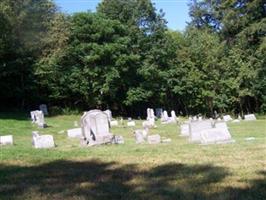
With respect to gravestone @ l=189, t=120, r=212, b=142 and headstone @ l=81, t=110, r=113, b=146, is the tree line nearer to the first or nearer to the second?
headstone @ l=81, t=110, r=113, b=146

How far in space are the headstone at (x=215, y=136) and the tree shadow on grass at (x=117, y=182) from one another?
5439 mm

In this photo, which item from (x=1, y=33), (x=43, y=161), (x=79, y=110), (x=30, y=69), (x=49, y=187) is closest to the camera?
(x=49, y=187)

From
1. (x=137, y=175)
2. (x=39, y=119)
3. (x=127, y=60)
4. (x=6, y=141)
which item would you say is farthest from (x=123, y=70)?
(x=137, y=175)

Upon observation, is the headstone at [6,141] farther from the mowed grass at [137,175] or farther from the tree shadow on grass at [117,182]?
the tree shadow on grass at [117,182]

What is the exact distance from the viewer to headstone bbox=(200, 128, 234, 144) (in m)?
14.5

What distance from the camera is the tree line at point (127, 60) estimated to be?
37.2 meters

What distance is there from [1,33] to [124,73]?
36.8 ft

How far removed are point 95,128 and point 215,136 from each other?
4.51 metres

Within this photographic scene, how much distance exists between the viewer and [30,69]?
37.4 m

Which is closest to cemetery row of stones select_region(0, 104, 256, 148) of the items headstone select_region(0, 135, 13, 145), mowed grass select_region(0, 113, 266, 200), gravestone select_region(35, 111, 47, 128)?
headstone select_region(0, 135, 13, 145)

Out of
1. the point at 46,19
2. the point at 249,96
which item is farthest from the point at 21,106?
the point at 249,96

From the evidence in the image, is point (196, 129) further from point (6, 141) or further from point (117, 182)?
point (117, 182)

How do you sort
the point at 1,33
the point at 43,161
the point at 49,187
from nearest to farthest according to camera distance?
1. the point at 49,187
2. the point at 43,161
3. the point at 1,33

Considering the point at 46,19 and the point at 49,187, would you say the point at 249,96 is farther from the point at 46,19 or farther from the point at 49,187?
the point at 49,187
